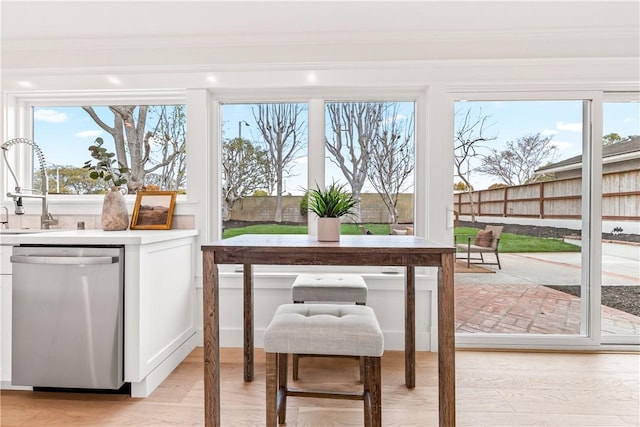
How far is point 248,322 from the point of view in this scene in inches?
87.1

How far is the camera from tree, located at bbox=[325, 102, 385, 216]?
9.55 ft

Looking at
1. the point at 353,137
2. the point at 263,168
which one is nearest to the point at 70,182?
the point at 263,168

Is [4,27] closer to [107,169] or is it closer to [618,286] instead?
[107,169]

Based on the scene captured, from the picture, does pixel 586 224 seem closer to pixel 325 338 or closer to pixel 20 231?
pixel 325 338

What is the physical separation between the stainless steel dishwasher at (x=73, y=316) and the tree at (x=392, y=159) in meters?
1.87

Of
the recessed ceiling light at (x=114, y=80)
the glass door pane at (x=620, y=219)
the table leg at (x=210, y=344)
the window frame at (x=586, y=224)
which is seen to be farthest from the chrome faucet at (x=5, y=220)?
the glass door pane at (x=620, y=219)

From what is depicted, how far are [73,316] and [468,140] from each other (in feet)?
9.28

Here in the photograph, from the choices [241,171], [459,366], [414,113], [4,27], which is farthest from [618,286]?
[4,27]

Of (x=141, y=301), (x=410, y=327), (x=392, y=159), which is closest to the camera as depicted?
(x=141, y=301)

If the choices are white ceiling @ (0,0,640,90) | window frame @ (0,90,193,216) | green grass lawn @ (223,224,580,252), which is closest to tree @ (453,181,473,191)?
green grass lawn @ (223,224,580,252)

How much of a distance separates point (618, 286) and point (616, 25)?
1.89m

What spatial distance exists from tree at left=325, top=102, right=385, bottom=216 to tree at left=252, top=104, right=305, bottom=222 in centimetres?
26

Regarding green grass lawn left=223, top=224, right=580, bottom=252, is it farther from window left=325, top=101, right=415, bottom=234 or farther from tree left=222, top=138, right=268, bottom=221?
tree left=222, top=138, right=268, bottom=221

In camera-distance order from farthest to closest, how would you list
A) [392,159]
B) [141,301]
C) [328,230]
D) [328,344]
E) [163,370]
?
[392,159] → [163,370] → [141,301] → [328,230] → [328,344]
